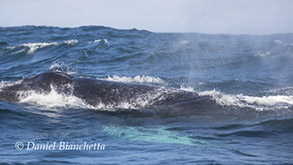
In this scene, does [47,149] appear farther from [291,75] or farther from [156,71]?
[291,75]

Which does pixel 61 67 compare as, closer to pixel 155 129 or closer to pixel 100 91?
pixel 100 91

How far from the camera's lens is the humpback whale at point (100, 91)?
9.21 metres

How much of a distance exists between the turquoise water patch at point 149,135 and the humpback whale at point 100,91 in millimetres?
1282

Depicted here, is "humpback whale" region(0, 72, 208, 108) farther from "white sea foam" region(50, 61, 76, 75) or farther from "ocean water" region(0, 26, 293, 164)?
"white sea foam" region(50, 61, 76, 75)

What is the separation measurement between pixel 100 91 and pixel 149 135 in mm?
2449

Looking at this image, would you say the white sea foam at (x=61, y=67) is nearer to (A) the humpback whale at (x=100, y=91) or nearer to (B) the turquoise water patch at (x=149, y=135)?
(A) the humpback whale at (x=100, y=91)

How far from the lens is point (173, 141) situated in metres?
7.06

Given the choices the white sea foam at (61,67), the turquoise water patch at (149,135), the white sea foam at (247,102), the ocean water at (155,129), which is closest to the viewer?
the ocean water at (155,129)

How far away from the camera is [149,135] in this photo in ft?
24.7

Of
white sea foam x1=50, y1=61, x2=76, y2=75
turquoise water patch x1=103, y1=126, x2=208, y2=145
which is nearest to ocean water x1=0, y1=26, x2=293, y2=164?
turquoise water patch x1=103, y1=126, x2=208, y2=145

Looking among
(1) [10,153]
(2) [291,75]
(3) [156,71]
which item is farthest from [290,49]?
(1) [10,153]

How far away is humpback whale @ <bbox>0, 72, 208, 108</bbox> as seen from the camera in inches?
363

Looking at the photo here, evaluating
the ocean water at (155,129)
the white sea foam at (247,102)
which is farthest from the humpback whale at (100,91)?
the white sea foam at (247,102)

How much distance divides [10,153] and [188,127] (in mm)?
3414
